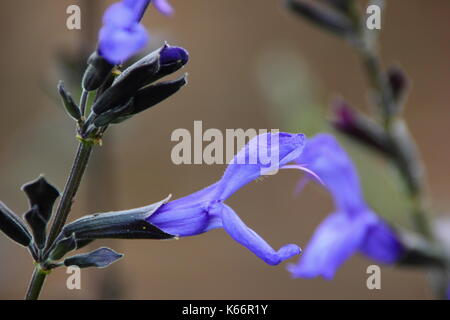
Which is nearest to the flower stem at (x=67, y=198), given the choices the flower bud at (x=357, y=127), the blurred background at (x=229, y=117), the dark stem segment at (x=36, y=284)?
the dark stem segment at (x=36, y=284)

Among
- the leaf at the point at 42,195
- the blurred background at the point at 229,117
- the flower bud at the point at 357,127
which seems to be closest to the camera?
the leaf at the point at 42,195

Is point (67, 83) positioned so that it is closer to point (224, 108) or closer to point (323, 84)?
point (224, 108)

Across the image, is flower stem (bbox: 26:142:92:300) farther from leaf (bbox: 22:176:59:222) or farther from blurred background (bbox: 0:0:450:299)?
blurred background (bbox: 0:0:450:299)

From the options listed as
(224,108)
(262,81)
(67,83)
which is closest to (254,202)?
(224,108)

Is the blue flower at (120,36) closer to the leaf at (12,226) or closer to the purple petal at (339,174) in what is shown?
the leaf at (12,226)

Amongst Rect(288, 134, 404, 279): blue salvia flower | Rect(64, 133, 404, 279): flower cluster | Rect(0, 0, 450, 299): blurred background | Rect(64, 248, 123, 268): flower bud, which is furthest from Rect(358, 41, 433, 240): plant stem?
Rect(0, 0, 450, 299): blurred background

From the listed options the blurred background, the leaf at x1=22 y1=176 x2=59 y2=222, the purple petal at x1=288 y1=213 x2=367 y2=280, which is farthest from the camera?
the blurred background
